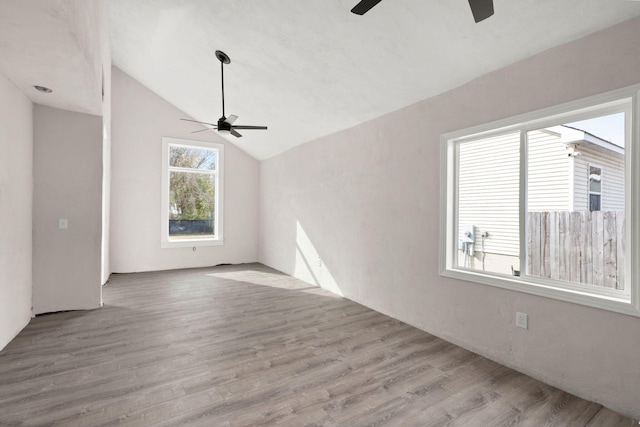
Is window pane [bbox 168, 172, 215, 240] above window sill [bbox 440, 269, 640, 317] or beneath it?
above

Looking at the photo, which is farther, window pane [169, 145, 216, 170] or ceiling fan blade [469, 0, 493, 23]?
window pane [169, 145, 216, 170]

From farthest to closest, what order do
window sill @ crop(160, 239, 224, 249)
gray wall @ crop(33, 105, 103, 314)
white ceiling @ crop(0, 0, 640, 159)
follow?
1. window sill @ crop(160, 239, 224, 249)
2. gray wall @ crop(33, 105, 103, 314)
3. white ceiling @ crop(0, 0, 640, 159)

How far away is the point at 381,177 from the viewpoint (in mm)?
3912

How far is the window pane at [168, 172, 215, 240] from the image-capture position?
6.64 meters

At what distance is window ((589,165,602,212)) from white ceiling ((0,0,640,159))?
993 millimetres

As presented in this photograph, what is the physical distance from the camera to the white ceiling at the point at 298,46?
2.11 m

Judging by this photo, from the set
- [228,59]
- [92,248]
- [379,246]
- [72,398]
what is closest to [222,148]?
[228,59]

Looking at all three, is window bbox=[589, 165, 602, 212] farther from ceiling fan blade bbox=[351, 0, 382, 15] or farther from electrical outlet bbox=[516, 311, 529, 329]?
ceiling fan blade bbox=[351, 0, 382, 15]

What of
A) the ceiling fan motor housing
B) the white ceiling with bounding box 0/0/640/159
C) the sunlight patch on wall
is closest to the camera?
the white ceiling with bounding box 0/0/640/159

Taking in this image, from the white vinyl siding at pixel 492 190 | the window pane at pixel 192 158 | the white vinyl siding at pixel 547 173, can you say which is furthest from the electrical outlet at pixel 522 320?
the window pane at pixel 192 158

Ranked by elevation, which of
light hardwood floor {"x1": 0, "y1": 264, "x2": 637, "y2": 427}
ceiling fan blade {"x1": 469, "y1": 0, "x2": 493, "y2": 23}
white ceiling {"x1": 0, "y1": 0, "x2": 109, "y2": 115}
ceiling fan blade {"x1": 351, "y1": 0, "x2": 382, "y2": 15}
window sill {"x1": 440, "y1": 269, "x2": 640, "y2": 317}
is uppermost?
white ceiling {"x1": 0, "y1": 0, "x2": 109, "y2": 115}

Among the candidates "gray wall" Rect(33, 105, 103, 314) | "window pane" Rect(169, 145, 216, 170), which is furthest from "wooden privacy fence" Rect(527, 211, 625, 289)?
"window pane" Rect(169, 145, 216, 170)

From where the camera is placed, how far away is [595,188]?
2273 millimetres

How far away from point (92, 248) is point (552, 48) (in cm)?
525
